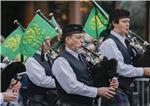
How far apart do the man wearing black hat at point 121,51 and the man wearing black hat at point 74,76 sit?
68 cm

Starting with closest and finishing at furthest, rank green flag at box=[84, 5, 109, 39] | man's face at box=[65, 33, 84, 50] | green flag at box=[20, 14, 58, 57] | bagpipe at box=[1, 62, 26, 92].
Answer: bagpipe at box=[1, 62, 26, 92], man's face at box=[65, 33, 84, 50], green flag at box=[20, 14, 58, 57], green flag at box=[84, 5, 109, 39]

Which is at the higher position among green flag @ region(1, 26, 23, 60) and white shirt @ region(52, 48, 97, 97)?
green flag @ region(1, 26, 23, 60)

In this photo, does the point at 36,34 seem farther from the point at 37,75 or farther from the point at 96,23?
the point at 96,23

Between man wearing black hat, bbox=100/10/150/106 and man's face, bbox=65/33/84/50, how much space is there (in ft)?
2.73

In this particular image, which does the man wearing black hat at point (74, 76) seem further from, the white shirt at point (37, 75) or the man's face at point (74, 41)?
the white shirt at point (37, 75)

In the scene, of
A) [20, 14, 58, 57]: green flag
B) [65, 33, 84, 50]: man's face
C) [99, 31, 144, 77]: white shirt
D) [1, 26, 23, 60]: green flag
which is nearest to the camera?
[65, 33, 84, 50]: man's face

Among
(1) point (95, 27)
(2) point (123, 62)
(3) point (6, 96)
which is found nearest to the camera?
(3) point (6, 96)

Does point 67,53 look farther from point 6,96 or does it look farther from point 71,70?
point 6,96

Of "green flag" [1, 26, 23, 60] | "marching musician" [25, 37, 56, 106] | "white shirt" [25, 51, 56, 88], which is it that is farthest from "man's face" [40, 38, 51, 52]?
"green flag" [1, 26, 23, 60]

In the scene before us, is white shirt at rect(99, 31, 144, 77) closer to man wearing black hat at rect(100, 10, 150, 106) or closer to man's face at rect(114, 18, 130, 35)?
man wearing black hat at rect(100, 10, 150, 106)

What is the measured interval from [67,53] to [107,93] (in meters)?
0.66

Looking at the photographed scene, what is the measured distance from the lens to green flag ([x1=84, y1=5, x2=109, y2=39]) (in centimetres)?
871

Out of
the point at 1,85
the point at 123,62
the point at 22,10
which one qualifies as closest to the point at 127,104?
the point at 123,62

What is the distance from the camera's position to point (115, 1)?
55.9 feet
